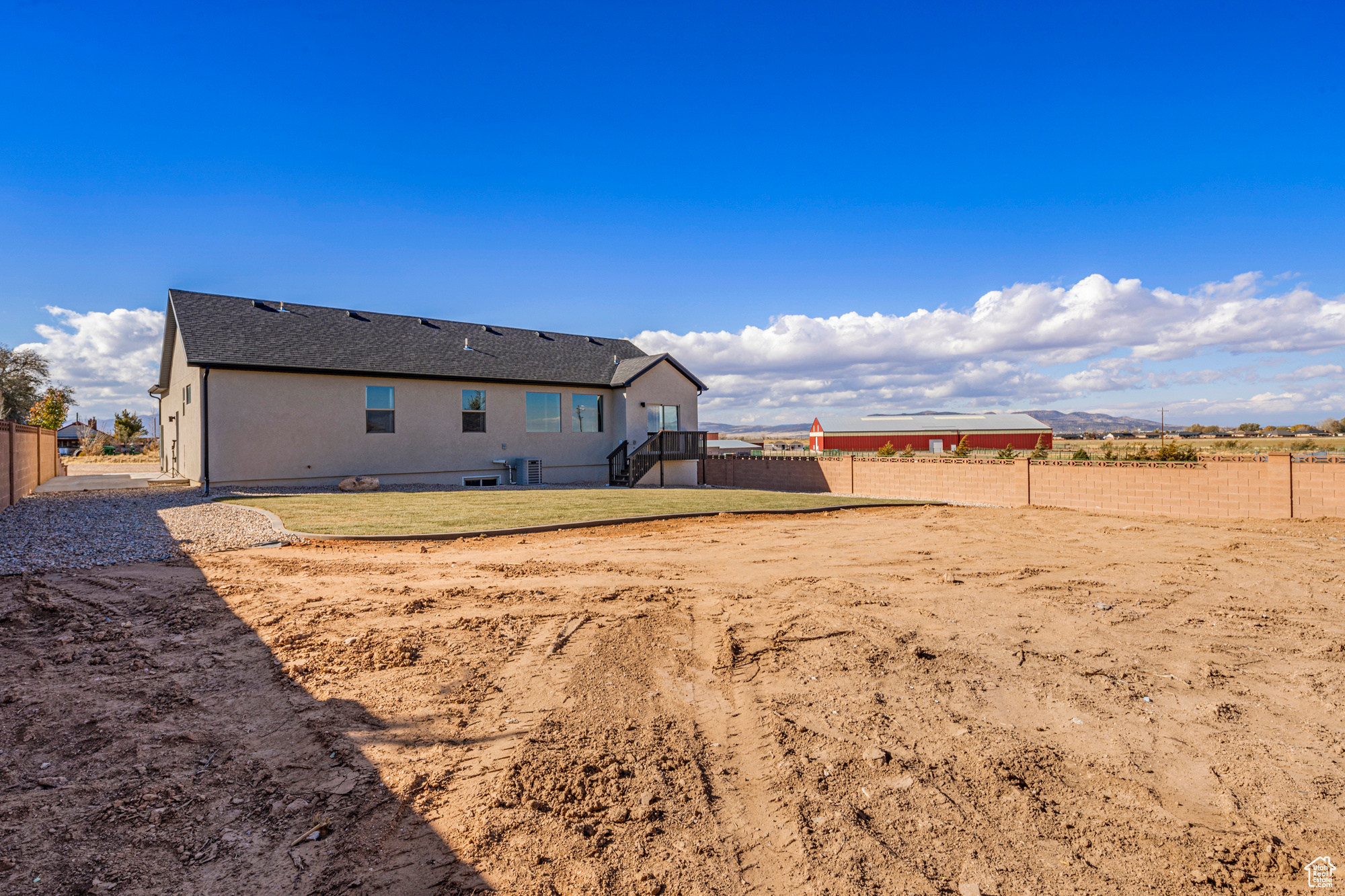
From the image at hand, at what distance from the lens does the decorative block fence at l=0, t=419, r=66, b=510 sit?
13.1 meters

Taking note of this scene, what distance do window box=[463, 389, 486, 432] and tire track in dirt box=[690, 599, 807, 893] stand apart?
59.3ft

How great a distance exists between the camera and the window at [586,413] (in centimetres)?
2434

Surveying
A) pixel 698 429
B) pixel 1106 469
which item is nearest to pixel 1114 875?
pixel 1106 469

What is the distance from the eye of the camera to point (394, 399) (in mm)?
20562

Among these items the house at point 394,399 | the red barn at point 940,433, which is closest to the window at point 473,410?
the house at point 394,399

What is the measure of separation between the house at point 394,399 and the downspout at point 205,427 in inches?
1.9

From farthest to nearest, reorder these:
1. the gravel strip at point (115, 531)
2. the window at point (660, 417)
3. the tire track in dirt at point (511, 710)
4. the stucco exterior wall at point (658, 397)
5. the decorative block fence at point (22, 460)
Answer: the window at point (660, 417) < the stucco exterior wall at point (658, 397) < the decorative block fence at point (22, 460) < the gravel strip at point (115, 531) < the tire track in dirt at point (511, 710)

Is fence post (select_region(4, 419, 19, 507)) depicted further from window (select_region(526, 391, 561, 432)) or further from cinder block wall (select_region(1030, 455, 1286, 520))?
cinder block wall (select_region(1030, 455, 1286, 520))

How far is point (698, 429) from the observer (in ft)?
84.9

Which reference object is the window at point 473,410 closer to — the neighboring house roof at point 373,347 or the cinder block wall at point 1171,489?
the neighboring house roof at point 373,347

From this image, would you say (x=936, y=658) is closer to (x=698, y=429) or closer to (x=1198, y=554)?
(x=1198, y=554)

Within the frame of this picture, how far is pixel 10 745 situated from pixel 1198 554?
13.2 meters

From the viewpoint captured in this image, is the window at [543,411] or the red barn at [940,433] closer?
the window at [543,411]

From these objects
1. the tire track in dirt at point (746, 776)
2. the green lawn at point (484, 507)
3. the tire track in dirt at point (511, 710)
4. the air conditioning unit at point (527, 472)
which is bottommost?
the tire track in dirt at point (746, 776)
